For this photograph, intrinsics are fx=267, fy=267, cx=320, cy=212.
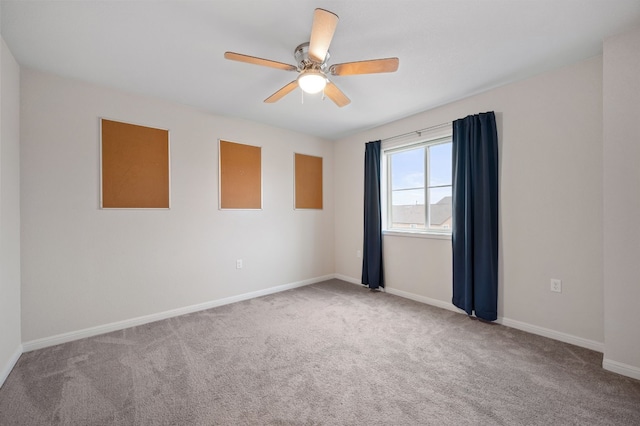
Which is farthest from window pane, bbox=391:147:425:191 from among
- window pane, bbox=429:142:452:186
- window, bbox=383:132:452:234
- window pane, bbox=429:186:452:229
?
window pane, bbox=429:186:452:229

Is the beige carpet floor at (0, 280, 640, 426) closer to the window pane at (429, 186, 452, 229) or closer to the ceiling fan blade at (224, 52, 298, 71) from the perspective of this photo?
the window pane at (429, 186, 452, 229)

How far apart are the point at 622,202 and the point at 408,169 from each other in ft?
7.23

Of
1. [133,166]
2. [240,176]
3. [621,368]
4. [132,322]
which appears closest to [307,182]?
[240,176]

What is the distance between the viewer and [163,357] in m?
2.24

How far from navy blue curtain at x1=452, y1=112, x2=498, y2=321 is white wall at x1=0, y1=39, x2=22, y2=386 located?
4.10 meters

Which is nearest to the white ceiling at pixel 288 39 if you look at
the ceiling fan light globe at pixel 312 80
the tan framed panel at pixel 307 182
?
the ceiling fan light globe at pixel 312 80

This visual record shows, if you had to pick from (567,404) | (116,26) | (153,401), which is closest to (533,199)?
(567,404)

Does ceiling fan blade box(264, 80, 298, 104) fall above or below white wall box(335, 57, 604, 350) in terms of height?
above

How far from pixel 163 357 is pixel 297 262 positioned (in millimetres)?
2373

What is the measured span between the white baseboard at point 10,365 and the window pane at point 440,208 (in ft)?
14.0

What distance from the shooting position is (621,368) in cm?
196

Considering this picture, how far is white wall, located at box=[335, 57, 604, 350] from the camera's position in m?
2.31

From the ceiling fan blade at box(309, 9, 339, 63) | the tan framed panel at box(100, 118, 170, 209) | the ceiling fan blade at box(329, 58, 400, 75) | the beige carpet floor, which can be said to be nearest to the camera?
the ceiling fan blade at box(309, 9, 339, 63)

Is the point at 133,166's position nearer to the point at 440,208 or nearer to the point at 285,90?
the point at 285,90
